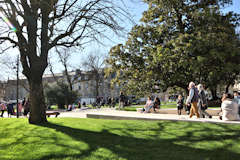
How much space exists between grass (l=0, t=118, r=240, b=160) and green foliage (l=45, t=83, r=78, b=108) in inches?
1180

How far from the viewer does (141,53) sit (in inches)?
840

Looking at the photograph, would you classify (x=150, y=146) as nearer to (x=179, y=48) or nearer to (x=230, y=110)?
(x=230, y=110)

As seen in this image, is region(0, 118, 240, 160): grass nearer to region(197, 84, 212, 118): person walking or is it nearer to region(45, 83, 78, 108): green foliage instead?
region(197, 84, 212, 118): person walking

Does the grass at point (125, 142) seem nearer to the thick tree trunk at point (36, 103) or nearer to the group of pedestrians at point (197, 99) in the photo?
the thick tree trunk at point (36, 103)

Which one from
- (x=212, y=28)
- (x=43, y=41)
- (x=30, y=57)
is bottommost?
(x=30, y=57)

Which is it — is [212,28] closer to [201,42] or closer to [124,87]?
[201,42]

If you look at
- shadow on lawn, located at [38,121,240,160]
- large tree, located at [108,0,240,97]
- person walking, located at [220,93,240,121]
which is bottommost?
shadow on lawn, located at [38,121,240,160]

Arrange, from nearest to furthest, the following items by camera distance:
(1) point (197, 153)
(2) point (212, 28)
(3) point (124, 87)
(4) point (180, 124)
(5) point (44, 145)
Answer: (1) point (197, 153)
(5) point (44, 145)
(4) point (180, 124)
(2) point (212, 28)
(3) point (124, 87)

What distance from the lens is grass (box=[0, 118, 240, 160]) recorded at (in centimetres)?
543

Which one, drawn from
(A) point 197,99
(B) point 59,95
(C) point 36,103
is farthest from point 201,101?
(B) point 59,95

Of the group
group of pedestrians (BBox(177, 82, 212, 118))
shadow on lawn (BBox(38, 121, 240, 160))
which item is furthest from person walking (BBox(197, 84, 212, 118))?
shadow on lawn (BBox(38, 121, 240, 160))

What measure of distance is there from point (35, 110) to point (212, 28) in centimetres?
1561

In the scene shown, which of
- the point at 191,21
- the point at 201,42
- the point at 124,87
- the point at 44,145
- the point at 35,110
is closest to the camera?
the point at 44,145

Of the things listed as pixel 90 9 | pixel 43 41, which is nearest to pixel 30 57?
pixel 43 41
